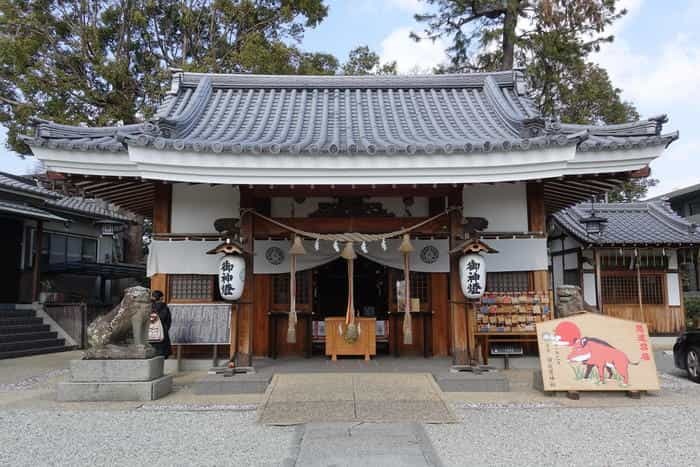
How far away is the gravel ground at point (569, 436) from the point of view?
459 cm

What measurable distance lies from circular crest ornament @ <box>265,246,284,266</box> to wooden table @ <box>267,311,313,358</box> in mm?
1137

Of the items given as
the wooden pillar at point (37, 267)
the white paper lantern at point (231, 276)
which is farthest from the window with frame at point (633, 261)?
the wooden pillar at point (37, 267)

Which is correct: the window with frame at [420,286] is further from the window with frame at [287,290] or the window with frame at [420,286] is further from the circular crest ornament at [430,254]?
the window with frame at [287,290]

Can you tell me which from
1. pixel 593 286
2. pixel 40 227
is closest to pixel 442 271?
pixel 593 286

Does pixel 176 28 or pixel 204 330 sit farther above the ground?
pixel 176 28

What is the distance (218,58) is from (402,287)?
522 inches

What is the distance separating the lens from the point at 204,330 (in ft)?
27.6

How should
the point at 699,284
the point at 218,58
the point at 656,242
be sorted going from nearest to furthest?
1. the point at 656,242
2. the point at 218,58
3. the point at 699,284

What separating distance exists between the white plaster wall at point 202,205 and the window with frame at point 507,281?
4.80 meters

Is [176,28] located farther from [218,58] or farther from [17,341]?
[17,341]

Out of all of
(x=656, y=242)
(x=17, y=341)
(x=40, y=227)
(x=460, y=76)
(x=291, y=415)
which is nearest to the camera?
(x=291, y=415)

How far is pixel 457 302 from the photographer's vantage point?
7969 millimetres

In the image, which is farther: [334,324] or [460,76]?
[460,76]

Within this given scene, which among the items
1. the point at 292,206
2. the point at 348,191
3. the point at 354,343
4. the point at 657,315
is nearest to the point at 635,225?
the point at 657,315
